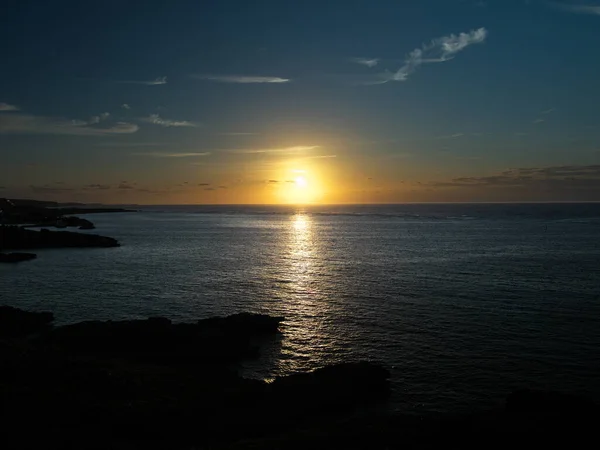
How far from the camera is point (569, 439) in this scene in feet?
69.1

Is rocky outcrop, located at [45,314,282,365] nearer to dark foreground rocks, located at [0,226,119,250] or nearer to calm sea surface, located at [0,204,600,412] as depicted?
calm sea surface, located at [0,204,600,412]

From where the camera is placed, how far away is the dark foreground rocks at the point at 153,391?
2181cm

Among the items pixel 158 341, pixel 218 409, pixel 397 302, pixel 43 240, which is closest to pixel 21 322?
pixel 158 341

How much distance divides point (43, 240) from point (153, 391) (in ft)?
367

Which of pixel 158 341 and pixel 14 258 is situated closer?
pixel 158 341

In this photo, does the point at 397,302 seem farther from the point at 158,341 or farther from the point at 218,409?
the point at 218,409

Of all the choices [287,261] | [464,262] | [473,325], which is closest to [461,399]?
[473,325]

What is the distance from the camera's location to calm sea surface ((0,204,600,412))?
3403 centimetres

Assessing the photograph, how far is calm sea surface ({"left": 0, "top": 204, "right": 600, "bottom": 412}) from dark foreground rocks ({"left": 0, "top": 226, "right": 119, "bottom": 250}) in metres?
10.1

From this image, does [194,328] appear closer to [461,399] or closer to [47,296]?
[461,399]

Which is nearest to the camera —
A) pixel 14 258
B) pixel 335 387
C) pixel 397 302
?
pixel 335 387

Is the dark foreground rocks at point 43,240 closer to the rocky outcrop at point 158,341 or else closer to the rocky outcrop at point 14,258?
the rocky outcrop at point 14,258

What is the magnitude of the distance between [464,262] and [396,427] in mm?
72556

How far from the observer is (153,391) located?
2733 centimetres
